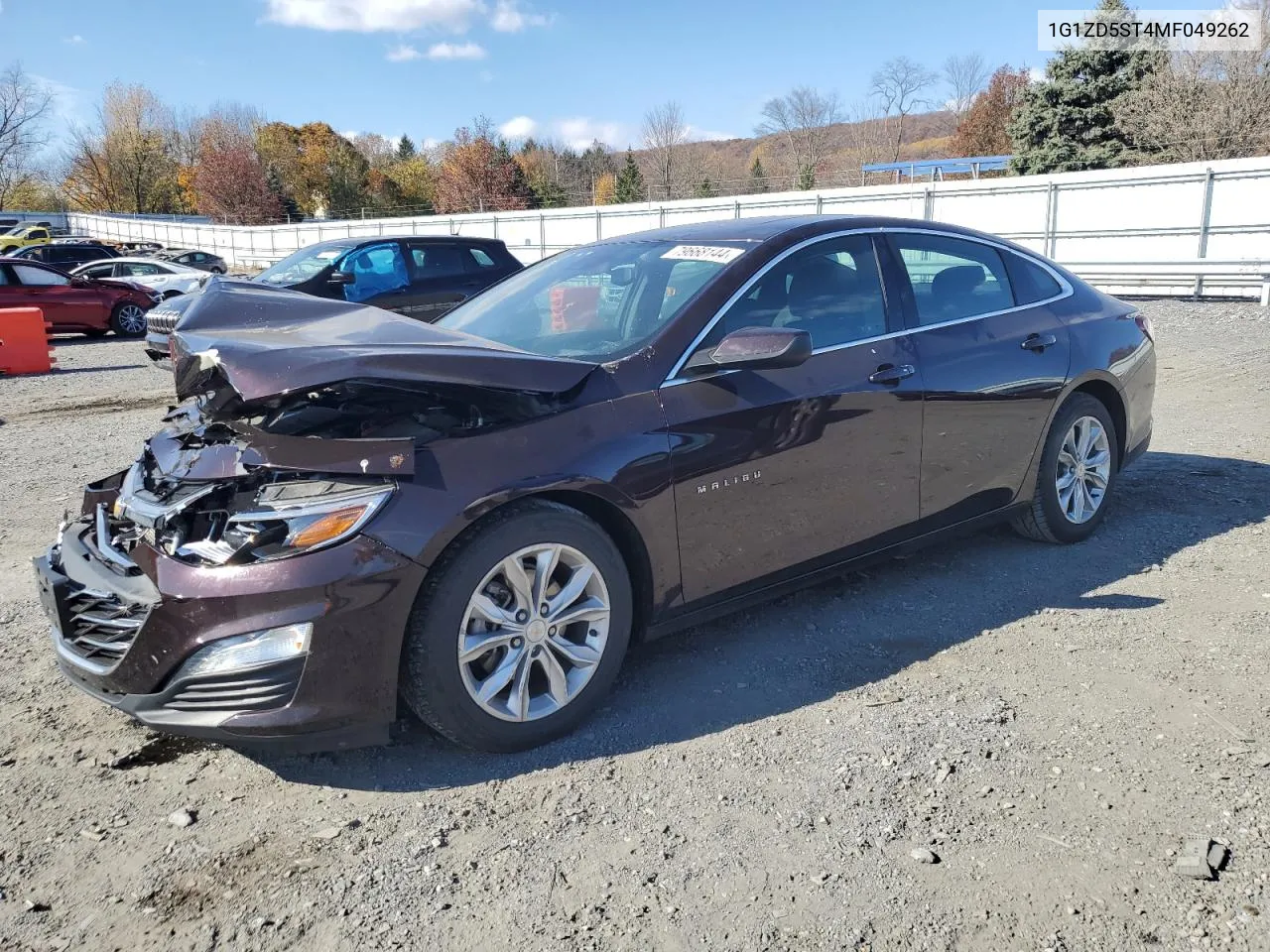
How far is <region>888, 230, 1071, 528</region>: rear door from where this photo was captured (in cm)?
421

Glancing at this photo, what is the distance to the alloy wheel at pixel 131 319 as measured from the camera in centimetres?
1786

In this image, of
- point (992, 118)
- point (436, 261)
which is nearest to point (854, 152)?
point (992, 118)

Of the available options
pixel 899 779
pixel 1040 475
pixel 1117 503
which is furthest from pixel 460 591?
pixel 1117 503

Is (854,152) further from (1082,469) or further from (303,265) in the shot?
(1082,469)

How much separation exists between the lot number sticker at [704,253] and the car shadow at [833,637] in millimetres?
1548

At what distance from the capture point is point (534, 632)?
10.1 ft

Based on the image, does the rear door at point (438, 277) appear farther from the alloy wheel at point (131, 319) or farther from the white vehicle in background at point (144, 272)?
the white vehicle in background at point (144, 272)

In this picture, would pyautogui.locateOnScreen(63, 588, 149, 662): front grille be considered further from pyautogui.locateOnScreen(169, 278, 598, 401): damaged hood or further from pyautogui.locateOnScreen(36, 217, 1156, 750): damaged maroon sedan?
pyautogui.locateOnScreen(169, 278, 598, 401): damaged hood

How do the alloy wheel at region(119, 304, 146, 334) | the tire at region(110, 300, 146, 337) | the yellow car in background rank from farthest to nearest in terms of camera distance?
the yellow car in background → the alloy wheel at region(119, 304, 146, 334) → the tire at region(110, 300, 146, 337)

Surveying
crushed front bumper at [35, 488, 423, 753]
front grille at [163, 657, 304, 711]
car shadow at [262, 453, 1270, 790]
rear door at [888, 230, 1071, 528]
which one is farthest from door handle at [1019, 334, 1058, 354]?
front grille at [163, 657, 304, 711]

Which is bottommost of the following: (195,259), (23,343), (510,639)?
(510,639)

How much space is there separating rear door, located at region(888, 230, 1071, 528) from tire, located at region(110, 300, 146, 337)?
16955 millimetres

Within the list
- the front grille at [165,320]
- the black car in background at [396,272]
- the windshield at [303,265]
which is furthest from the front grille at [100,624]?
the windshield at [303,265]

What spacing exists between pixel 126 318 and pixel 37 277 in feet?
5.73
